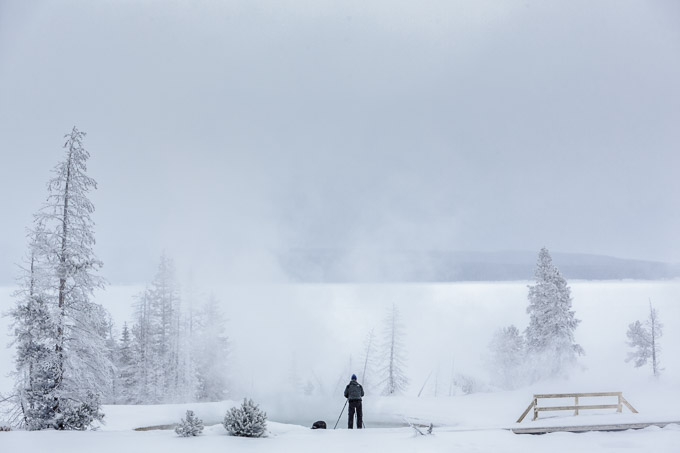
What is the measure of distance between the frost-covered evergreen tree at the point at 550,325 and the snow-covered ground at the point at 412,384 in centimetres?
158

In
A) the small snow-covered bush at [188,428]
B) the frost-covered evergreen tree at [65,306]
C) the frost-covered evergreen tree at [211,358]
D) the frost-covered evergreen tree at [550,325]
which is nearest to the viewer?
the small snow-covered bush at [188,428]

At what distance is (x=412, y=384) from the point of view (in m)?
94.6

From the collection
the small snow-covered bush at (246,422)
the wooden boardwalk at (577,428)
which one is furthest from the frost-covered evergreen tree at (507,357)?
the small snow-covered bush at (246,422)

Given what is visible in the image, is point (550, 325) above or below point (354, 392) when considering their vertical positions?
below

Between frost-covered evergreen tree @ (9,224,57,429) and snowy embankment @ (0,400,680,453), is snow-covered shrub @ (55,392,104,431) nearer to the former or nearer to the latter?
snowy embankment @ (0,400,680,453)

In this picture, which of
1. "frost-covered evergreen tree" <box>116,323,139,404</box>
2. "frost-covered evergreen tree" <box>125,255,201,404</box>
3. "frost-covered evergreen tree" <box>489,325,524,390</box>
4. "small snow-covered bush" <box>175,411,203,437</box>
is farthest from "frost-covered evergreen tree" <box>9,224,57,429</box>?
"frost-covered evergreen tree" <box>489,325,524,390</box>

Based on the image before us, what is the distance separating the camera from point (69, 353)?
20.0 m

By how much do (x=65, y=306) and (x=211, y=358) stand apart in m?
36.4

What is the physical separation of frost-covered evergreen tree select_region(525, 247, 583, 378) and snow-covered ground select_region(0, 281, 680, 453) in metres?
1.58

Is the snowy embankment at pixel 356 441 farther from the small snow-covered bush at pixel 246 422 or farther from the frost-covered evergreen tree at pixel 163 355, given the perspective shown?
the frost-covered evergreen tree at pixel 163 355

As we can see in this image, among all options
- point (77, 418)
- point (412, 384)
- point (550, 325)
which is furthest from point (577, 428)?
point (412, 384)

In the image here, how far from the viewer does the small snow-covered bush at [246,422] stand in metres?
14.2

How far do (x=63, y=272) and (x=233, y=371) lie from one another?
4159cm

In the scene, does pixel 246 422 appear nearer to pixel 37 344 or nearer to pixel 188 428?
pixel 188 428
